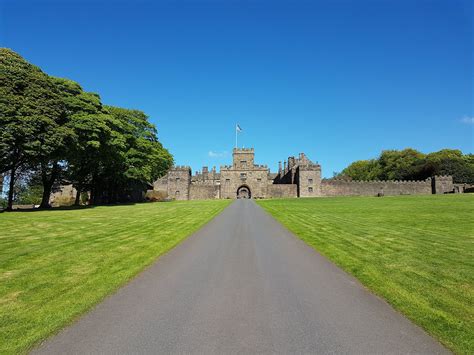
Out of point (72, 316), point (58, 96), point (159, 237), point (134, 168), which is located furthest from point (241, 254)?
point (134, 168)

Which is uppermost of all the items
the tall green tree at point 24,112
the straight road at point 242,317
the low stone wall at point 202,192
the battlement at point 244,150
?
the battlement at point 244,150

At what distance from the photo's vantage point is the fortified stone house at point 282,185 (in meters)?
74.4

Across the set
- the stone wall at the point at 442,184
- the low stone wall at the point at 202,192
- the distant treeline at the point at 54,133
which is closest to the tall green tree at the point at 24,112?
the distant treeline at the point at 54,133

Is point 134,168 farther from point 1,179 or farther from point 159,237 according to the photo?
point 159,237

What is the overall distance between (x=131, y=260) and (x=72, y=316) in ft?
13.8

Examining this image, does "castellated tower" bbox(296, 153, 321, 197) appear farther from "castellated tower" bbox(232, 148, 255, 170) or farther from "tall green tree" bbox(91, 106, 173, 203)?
"tall green tree" bbox(91, 106, 173, 203)

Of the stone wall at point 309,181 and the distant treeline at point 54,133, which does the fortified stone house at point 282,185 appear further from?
the distant treeline at point 54,133

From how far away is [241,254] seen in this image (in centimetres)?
1080

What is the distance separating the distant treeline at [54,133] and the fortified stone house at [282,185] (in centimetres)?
3040

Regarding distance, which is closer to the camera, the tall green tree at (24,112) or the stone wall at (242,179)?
the tall green tree at (24,112)

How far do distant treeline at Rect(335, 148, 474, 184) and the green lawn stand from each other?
92.7 m

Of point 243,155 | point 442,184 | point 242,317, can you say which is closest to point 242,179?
point 243,155

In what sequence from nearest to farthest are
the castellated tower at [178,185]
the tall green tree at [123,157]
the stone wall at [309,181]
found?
1. the tall green tree at [123,157]
2. the stone wall at [309,181]
3. the castellated tower at [178,185]

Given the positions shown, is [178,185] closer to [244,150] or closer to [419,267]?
[244,150]
